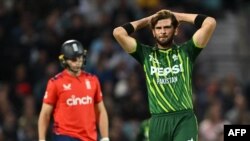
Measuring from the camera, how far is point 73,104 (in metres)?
13.4

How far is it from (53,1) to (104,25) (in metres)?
1.24

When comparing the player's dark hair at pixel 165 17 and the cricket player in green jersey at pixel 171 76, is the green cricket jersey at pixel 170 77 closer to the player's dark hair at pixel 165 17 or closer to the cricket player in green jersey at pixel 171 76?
the cricket player in green jersey at pixel 171 76

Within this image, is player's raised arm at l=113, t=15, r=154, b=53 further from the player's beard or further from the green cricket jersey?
the player's beard

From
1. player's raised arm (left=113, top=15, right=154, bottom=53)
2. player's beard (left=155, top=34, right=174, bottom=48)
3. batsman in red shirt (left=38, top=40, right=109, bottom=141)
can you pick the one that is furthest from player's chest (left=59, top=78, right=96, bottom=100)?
player's beard (left=155, top=34, right=174, bottom=48)

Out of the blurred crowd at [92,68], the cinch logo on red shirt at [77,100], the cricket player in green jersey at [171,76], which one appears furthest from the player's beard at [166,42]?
the blurred crowd at [92,68]

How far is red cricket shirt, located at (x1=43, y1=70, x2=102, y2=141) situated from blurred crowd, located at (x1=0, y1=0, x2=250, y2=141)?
4.41m

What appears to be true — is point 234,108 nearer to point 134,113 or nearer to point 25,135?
point 134,113

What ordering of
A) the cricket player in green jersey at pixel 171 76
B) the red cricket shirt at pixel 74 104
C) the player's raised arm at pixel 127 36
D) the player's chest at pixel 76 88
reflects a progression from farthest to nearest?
the player's chest at pixel 76 88 < the red cricket shirt at pixel 74 104 < the player's raised arm at pixel 127 36 < the cricket player in green jersey at pixel 171 76

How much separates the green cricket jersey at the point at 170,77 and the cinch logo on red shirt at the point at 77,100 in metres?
1.83

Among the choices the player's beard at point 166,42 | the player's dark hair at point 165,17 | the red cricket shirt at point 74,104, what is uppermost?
the player's dark hair at point 165,17

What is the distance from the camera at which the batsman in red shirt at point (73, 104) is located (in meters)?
13.3

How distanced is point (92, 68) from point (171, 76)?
8.17m

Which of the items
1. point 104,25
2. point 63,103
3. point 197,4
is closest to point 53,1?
point 104,25

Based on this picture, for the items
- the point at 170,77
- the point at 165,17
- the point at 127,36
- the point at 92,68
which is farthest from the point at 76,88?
the point at 92,68
